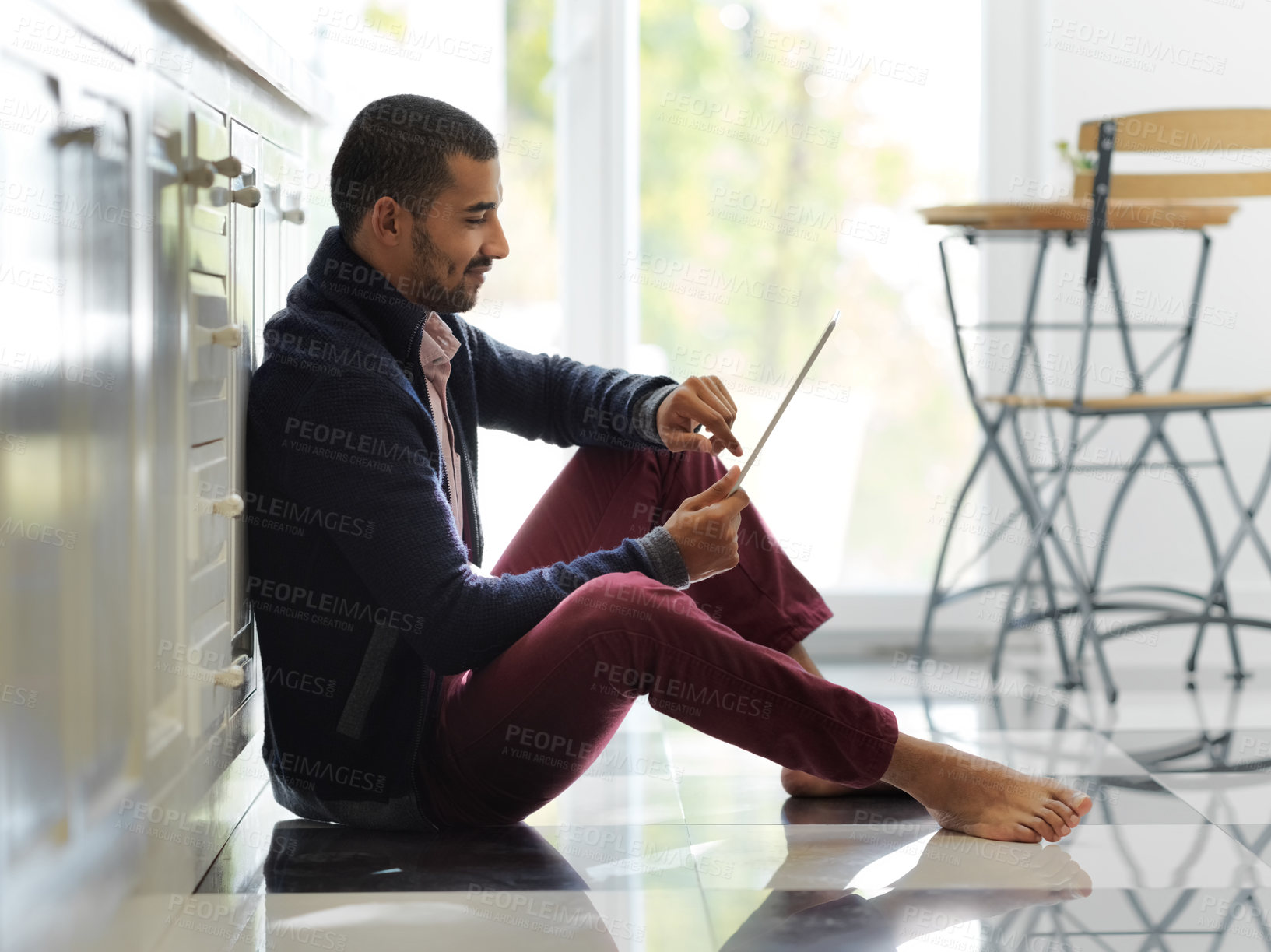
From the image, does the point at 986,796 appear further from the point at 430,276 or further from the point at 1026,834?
the point at 430,276

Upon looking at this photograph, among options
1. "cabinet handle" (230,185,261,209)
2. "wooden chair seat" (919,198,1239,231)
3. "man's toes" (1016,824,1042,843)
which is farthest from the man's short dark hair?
"wooden chair seat" (919,198,1239,231)

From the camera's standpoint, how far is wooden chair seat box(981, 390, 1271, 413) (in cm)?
249

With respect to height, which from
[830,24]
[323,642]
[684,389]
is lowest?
[323,642]

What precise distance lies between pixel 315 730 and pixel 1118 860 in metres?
1.00

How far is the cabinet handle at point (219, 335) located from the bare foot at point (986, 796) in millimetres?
917

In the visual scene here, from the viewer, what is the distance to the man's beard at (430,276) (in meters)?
1.64

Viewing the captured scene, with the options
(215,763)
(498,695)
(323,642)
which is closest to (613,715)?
(498,695)

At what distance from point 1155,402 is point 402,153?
62.1 inches

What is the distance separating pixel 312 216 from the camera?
2264mm

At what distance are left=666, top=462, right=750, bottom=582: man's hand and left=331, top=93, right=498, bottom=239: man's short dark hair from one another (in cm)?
50

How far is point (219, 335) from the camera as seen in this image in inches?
56.9

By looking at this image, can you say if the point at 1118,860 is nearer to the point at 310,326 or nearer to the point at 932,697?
the point at 932,697

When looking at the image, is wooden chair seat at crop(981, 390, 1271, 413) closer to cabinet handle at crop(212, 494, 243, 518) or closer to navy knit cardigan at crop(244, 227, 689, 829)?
navy knit cardigan at crop(244, 227, 689, 829)

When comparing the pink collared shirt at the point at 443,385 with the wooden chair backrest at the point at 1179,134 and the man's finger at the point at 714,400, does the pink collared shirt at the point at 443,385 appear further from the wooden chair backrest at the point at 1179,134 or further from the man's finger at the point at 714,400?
the wooden chair backrest at the point at 1179,134
